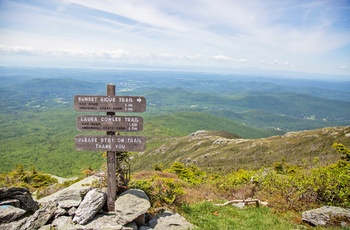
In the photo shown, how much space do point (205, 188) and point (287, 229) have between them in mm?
7079

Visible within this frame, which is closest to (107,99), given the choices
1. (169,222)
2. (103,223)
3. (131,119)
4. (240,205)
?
(131,119)

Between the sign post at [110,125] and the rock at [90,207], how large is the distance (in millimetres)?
470

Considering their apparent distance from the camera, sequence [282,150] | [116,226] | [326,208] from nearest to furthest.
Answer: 1. [116,226]
2. [326,208]
3. [282,150]

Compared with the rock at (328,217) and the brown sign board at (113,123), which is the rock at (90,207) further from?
the rock at (328,217)

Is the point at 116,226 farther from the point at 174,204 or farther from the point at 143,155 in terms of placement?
the point at 143,155

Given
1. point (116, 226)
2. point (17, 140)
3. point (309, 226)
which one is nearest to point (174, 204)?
point (116, 226)

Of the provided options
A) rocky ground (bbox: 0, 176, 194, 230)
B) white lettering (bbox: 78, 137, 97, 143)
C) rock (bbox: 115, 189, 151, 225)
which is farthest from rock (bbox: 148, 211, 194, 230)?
white lettering (bbox: 78, 137, 97, 143)

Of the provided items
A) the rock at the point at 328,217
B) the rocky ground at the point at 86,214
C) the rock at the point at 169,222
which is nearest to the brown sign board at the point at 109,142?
the rocky ground at the point at 86,214

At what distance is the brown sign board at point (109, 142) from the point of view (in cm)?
1042

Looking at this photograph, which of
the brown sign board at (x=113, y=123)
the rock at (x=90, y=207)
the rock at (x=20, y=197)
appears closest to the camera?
the rock at (x=90, y=207)

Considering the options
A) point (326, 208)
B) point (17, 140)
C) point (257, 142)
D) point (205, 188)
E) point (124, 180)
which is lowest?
point (17, 140)

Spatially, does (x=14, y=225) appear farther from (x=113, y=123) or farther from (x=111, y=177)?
(x=113, y=123)

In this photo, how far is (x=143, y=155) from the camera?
132250mm

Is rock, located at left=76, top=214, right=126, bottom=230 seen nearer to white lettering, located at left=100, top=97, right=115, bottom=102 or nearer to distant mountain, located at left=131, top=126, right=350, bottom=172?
white lettering, located at left=100, top=97, right=115, bottom=102
